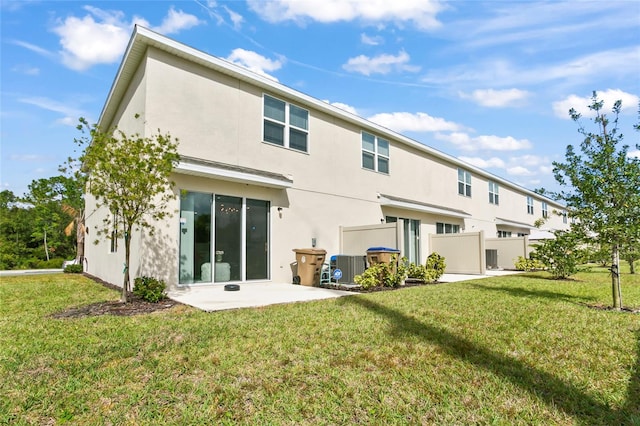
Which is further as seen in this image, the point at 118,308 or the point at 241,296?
the point at 241,296

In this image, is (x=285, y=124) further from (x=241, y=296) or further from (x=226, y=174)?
(x=241, y=296)

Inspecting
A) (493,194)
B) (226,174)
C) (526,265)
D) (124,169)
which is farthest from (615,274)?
(493,194)

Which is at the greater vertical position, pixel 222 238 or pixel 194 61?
pixel 194 61

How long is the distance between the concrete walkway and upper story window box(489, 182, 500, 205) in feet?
64.6

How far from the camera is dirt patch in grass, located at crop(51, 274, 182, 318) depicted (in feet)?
19.7

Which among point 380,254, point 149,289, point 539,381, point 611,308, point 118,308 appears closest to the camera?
point 539,381

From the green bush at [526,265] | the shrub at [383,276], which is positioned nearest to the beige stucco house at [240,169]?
the shrub at [383,276]

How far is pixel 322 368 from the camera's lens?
Answer: 3514 mm

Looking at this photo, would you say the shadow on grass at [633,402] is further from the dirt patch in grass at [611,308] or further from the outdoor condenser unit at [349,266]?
the outdoor condenser unit at [349,266]

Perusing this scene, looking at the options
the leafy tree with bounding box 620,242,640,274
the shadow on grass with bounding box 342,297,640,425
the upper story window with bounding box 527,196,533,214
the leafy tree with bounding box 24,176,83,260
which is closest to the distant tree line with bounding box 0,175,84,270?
the leafy tree with bounding box 24,176,83,260

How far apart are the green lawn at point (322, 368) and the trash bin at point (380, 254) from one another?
4.56 metres

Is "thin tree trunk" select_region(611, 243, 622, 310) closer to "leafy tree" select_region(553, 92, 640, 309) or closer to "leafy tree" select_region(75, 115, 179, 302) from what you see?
"leafy tree" select_region(553, 92, 640, 309)

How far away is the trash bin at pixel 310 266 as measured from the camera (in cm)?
1068

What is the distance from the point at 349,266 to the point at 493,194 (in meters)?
18.1
